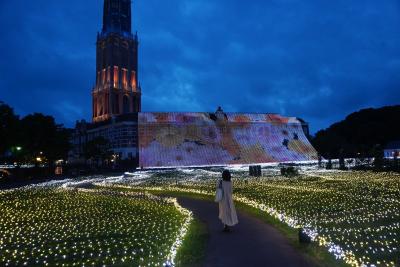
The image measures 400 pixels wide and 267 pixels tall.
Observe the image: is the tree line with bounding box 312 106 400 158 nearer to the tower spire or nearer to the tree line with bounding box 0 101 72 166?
the tree line with bounding box 0 101 72 166

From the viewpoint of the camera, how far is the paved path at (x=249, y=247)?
7.71m

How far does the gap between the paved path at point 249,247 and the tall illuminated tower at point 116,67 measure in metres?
82.0

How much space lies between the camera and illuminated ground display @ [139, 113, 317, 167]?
171 feet

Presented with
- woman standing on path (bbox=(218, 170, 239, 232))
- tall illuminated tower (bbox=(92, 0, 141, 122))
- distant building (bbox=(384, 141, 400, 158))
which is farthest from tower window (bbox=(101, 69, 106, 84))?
woman standing on path (bbox=(218, 170, 239, 232))

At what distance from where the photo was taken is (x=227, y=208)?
10969 millimetres

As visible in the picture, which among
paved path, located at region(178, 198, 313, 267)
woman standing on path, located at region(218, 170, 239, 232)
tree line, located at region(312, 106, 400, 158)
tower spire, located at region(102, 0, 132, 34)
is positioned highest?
tower spire, located at region(102, 0, 132, 34)

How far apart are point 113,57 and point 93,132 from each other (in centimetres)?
2302

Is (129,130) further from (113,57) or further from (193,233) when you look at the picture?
(193,233)

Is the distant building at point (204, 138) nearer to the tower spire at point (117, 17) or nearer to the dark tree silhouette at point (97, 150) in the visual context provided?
the dark tree silhouette at point (97, 150)

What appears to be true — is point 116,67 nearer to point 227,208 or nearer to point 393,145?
point 393,145

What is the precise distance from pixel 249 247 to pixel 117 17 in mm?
96576

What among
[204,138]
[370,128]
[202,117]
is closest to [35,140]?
[204,138]

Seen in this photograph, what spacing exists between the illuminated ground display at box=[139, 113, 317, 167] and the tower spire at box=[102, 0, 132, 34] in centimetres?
4754

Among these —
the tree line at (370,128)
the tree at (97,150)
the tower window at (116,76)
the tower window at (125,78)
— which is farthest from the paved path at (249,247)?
the tower window at (125,78)
